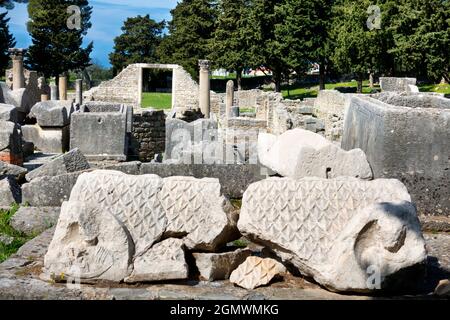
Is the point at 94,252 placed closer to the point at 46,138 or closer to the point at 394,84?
the point at 46,138

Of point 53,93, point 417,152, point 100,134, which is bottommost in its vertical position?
point 100,134

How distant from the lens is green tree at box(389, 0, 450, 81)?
3180 centimetres

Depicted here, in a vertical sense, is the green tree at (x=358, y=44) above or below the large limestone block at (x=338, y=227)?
above

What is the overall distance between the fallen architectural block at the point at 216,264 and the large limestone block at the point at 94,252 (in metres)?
0.52

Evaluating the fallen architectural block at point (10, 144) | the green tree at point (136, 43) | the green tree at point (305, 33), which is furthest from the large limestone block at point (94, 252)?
the green tree at point (136, 43)

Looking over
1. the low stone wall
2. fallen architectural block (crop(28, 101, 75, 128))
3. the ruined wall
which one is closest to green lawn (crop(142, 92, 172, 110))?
the ruined wall

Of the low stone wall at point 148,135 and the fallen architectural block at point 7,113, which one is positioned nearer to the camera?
the fallen architectural block at point 7,113

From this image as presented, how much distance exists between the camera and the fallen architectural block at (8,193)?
716 centimetres

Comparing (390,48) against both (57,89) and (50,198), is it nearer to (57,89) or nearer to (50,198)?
(57,89)

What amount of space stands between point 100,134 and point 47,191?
4.93m

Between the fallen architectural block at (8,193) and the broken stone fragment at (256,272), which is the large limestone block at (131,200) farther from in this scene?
the fallen architectural block at (8,193)

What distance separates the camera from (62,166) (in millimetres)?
7758

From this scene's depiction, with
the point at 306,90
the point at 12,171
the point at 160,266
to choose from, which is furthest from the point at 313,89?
the point at 160,266

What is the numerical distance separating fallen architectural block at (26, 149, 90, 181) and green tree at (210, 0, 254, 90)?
38.1 meters
